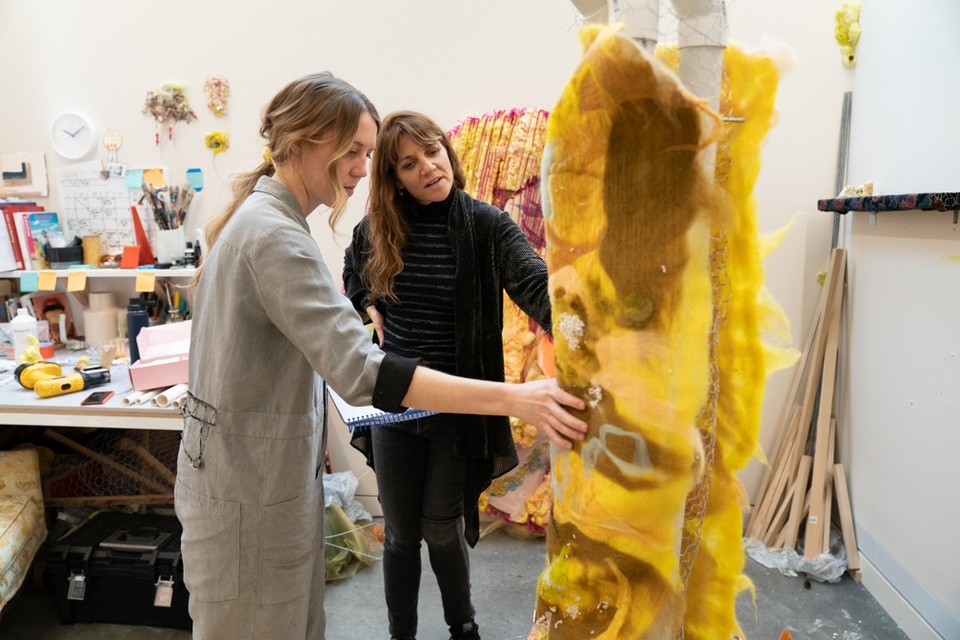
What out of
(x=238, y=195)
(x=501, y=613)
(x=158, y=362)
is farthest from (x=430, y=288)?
(x=501, y=613)

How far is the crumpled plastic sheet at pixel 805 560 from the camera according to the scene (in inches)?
85.3

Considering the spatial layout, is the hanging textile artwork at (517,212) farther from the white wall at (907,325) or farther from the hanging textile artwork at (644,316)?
the hanging textile artwork at (644,316)

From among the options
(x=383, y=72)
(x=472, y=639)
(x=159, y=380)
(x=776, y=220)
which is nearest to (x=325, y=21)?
(x=383, y=72)

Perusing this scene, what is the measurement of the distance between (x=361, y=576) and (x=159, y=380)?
98 cm

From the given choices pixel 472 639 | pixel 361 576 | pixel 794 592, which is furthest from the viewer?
pixel 361 576

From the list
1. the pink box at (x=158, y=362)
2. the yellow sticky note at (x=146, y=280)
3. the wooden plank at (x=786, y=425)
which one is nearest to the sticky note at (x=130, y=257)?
the yellow sticky note at (x=146, y=280)

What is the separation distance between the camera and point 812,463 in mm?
2361

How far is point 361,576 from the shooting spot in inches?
89.3

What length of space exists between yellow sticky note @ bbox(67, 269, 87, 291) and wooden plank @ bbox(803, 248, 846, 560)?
9.22 ft

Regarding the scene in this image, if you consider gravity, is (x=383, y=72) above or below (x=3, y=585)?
above

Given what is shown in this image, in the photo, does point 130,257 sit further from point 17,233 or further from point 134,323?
point 17,233

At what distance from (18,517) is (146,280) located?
894mm

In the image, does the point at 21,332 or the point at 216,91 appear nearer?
the point at 21,332

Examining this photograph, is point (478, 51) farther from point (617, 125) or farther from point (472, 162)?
point (617, 125)
